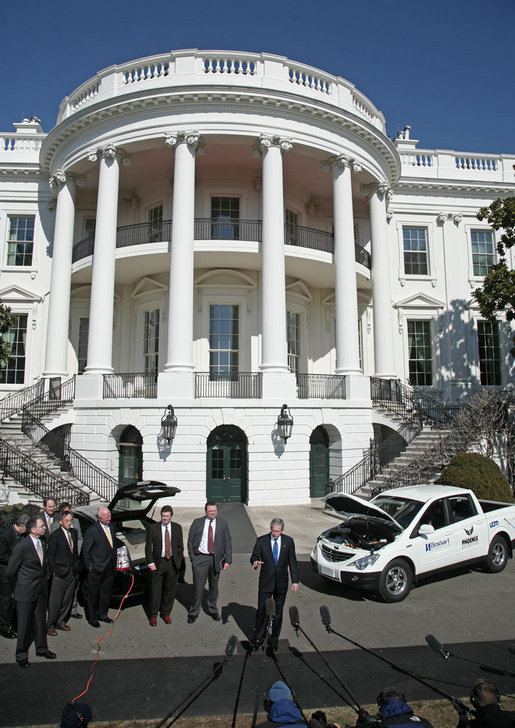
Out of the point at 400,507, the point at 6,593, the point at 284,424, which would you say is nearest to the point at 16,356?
the point at 284,424

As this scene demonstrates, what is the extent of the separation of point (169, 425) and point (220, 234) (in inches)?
343

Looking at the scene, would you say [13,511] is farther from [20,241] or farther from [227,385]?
[20,241]

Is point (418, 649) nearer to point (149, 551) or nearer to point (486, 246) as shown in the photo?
point (149, 551)

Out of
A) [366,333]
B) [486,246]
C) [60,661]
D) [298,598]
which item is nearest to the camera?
[60,661]

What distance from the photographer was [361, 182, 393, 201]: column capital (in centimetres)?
2186

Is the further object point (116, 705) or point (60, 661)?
point (60, 661)

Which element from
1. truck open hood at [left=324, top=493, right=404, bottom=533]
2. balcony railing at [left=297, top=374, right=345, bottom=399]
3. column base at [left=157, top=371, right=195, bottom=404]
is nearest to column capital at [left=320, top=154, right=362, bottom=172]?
balcony railing at [left=297, top=374, right=345, bottom=399]

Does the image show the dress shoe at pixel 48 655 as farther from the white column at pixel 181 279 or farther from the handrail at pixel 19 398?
the handrail at pixel 19 398

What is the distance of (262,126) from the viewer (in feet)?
61.0

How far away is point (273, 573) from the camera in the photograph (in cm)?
616

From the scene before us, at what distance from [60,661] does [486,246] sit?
83.9 feet

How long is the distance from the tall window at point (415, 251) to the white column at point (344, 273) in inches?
236

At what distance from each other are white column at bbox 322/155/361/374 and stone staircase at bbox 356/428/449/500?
341cm

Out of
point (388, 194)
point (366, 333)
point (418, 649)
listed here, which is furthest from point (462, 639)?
point (388, 194)
